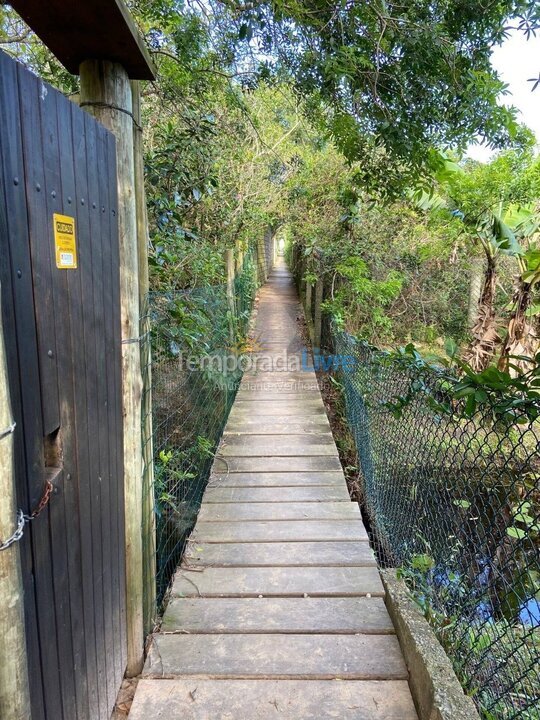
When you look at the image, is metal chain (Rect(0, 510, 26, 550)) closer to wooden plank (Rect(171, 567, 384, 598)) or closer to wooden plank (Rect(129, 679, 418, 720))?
wooden plank (Rect(129, 679, 418, 720))

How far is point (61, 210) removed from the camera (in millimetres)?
1081

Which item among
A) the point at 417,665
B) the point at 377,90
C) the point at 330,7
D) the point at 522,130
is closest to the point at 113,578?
the point at 417,665

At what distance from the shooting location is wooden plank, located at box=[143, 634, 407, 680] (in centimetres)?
169

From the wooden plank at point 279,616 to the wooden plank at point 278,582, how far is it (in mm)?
42

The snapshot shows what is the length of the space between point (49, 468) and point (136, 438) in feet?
1.88

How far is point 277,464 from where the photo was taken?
3.70 m

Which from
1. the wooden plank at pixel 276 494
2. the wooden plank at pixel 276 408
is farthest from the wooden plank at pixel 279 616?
the wooden plank at pixel 276 408

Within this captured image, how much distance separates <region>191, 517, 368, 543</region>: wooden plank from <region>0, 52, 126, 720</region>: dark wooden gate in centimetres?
115

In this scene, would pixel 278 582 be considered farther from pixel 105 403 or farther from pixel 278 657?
pixel 105 403

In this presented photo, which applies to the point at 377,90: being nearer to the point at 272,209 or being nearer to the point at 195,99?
the point at 195,99

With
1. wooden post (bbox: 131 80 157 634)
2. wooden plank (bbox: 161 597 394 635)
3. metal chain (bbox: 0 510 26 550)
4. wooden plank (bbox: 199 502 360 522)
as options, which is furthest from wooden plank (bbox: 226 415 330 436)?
metal chain (bbox: 0 510 26 550)

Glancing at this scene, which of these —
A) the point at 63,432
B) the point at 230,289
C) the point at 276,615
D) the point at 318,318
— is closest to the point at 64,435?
the point at 63,432

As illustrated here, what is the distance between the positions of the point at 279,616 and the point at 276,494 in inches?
47.7

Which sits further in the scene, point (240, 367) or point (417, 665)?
point (240, 367)
